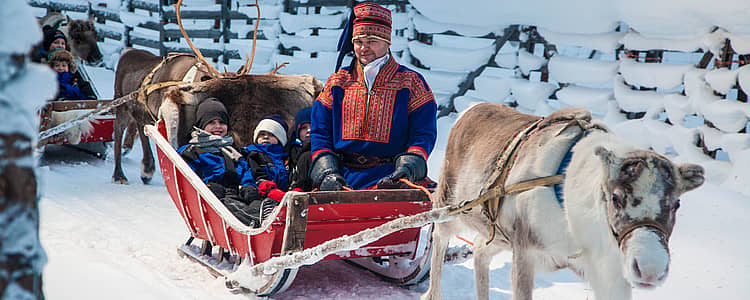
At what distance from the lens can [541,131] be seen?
8.93 ft

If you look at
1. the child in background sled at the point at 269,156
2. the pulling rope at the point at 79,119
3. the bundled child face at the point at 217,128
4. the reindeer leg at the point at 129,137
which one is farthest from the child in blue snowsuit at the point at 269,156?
the reindeer leg at the point at 129,137

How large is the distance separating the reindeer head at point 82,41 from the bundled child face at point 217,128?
526cm

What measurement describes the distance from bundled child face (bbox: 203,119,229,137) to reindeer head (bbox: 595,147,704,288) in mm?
3130

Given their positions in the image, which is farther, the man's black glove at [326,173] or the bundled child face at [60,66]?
the bundled child face at [60,66]

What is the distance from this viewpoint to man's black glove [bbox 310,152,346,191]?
3779 millimetres

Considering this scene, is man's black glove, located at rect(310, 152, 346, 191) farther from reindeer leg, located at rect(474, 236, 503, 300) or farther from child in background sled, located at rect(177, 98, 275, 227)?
reindeer leg, located at rect(474, 236, 503, 300)

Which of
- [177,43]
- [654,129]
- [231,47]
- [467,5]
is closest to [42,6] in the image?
[177,43]

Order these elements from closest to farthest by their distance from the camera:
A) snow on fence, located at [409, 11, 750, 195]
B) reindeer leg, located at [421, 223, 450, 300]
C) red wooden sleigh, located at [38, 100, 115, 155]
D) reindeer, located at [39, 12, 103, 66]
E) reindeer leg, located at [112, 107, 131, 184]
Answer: reindeer leg, located at [421, 223, 450, 300], snow on fence, located at [409, 11, 750, 195], red wooden sleigh, located at [38, 100, 115, 155], reindeer leg, located at [112, 107, 131, 184], reindeer, located at [39, 12, 103, 66]

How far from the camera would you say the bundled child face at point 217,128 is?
461 centimetres

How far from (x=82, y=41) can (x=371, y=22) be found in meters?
6.52

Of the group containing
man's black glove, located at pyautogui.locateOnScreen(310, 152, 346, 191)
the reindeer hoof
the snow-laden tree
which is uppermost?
the snow-laden tree

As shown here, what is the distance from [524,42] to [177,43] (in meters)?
8.94

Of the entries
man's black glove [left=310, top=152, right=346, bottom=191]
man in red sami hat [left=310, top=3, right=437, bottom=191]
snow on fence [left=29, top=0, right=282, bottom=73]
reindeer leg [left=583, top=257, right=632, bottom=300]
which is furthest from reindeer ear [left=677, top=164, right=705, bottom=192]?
snow on fence [left=29, top=0, right=282, bottom=73]

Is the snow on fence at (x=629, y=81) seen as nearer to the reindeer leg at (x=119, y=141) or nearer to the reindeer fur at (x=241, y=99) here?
the reindeer fur at (x=241, y=99)
